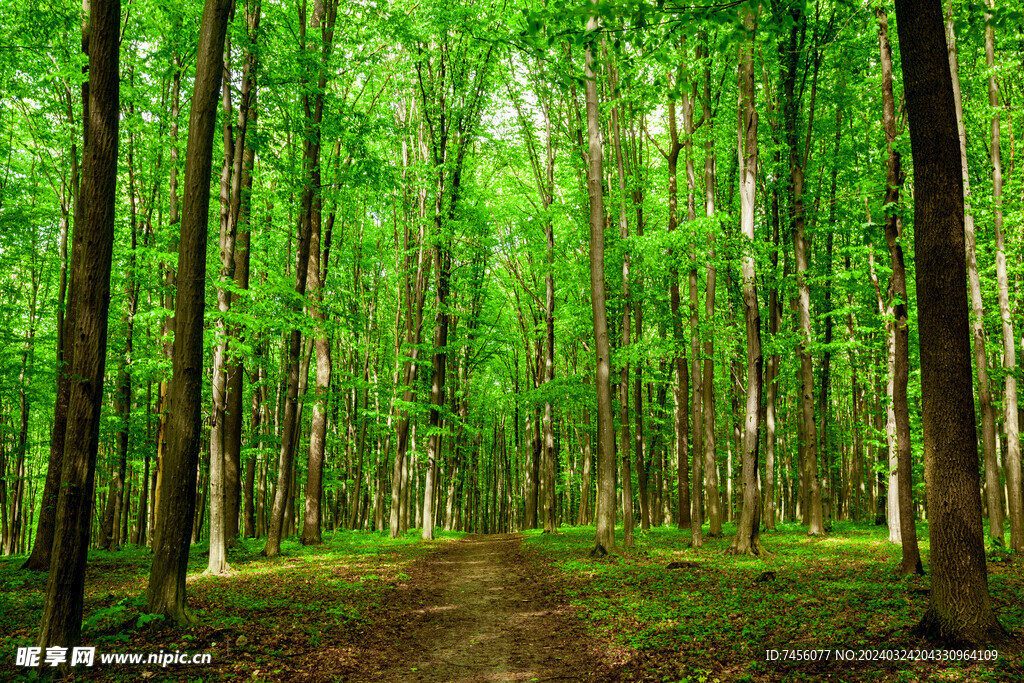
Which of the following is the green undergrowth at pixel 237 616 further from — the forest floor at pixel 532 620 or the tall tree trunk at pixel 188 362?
the tall tree trunk at pixel 188 362

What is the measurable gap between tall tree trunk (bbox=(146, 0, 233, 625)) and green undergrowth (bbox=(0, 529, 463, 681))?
471mm

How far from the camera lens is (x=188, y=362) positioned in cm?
773

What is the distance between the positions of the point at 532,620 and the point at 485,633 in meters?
0.95

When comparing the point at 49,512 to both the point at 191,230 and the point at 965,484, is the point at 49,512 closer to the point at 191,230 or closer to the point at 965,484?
the point at 191,230

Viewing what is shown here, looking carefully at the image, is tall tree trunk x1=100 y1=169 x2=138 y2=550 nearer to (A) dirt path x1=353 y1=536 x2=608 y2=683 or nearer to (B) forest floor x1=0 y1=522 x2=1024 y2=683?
(B) forest floor x1=0 y1=522 x2=1024 y2=683

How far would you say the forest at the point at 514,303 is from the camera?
5953 mm

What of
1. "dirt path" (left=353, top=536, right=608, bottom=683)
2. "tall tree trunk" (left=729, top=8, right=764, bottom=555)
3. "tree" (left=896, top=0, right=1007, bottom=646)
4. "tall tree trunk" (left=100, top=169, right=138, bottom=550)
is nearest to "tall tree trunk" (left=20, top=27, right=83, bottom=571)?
"tall tree trunk" (left=100, top=169, right=138, bottom=550)

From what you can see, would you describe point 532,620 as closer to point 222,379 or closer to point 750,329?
point 222,379

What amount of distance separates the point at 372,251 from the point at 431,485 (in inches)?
469

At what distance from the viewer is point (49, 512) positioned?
417 inches

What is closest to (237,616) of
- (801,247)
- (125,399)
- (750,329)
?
(750,329)

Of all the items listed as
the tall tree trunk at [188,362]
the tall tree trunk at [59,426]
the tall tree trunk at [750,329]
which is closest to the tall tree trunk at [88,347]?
the tall tree trunk at [188,362]

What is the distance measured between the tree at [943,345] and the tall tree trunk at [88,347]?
8536 mm

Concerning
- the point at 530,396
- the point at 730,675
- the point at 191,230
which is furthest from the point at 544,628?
the point at 530,396
